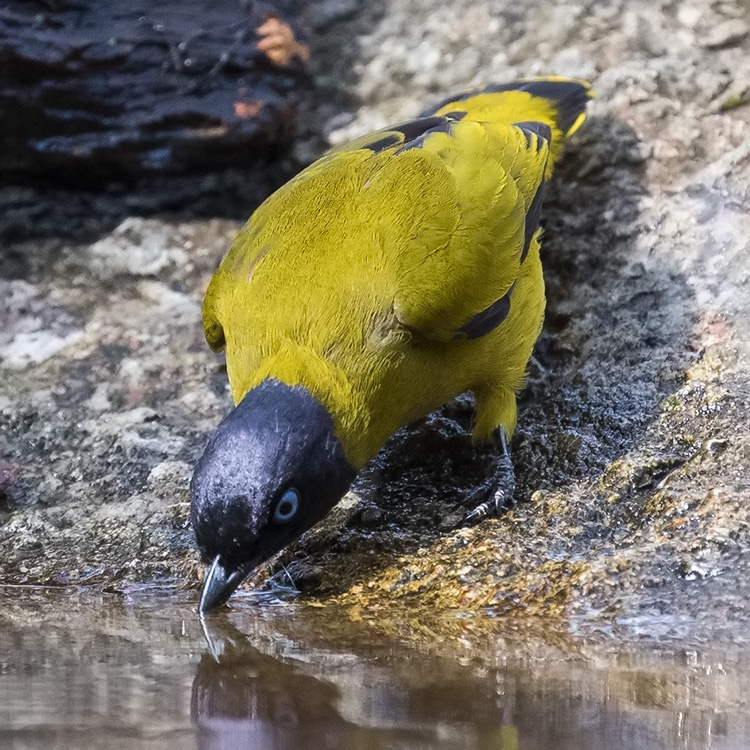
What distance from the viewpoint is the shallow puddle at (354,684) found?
6.45 ft

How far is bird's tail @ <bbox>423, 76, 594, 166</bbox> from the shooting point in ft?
15.6

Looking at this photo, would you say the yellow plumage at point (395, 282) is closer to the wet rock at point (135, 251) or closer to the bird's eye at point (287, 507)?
the bird's eye at point (287, 507)

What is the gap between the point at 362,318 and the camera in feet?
11.8

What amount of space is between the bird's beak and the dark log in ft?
9.86

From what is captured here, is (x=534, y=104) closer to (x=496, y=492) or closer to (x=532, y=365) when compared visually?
(x=532, y=365)

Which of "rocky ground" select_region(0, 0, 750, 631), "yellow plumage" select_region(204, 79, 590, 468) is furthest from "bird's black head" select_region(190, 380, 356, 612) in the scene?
"rocky ground" select_region(0, 0, 750, 631)

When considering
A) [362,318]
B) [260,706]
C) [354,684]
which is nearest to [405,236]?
[362,318]

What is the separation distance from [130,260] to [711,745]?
4.20 metres

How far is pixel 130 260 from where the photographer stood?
5.34 meters

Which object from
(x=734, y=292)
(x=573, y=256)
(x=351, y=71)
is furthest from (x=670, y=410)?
(x=351, y=71)

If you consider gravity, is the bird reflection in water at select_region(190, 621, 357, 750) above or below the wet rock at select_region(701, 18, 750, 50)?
below

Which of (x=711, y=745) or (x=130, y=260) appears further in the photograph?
(x=130, y=260)

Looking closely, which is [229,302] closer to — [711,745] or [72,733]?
[72,733]

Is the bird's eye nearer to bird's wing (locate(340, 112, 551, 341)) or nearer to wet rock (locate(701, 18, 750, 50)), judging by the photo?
bird's wing (locate(340, 112, 551, 341))
